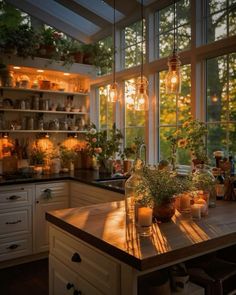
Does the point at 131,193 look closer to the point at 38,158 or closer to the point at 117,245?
the point at 117,245

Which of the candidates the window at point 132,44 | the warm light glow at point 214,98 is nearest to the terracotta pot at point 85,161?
the window at point 132,44

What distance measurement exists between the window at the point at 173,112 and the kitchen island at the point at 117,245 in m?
1.67

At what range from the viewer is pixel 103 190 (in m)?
3.15

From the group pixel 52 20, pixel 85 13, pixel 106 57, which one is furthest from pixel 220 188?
pixel 52 20

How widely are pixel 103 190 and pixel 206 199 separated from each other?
136 cm

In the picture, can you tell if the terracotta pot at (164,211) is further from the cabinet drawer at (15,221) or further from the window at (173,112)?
the cabinet drawer at (15,221)

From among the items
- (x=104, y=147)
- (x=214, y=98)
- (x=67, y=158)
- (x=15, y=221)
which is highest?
(x=214, y=98)

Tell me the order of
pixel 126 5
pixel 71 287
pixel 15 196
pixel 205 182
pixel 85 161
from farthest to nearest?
pixel 85 161 → pixel 126 5 → pixel 15 196 → pixel 205 182 → pixel 71 287

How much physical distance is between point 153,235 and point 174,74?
3.83 feet

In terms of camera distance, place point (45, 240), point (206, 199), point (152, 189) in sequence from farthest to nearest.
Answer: point (45, 240)
point (206, 199)
point (152, 189)

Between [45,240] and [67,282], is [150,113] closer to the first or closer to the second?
[45,240]

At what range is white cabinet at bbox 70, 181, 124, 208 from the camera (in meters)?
3.03

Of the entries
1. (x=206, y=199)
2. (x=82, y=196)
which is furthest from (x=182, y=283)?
(x=82, y=196)

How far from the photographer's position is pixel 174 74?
217 cm
